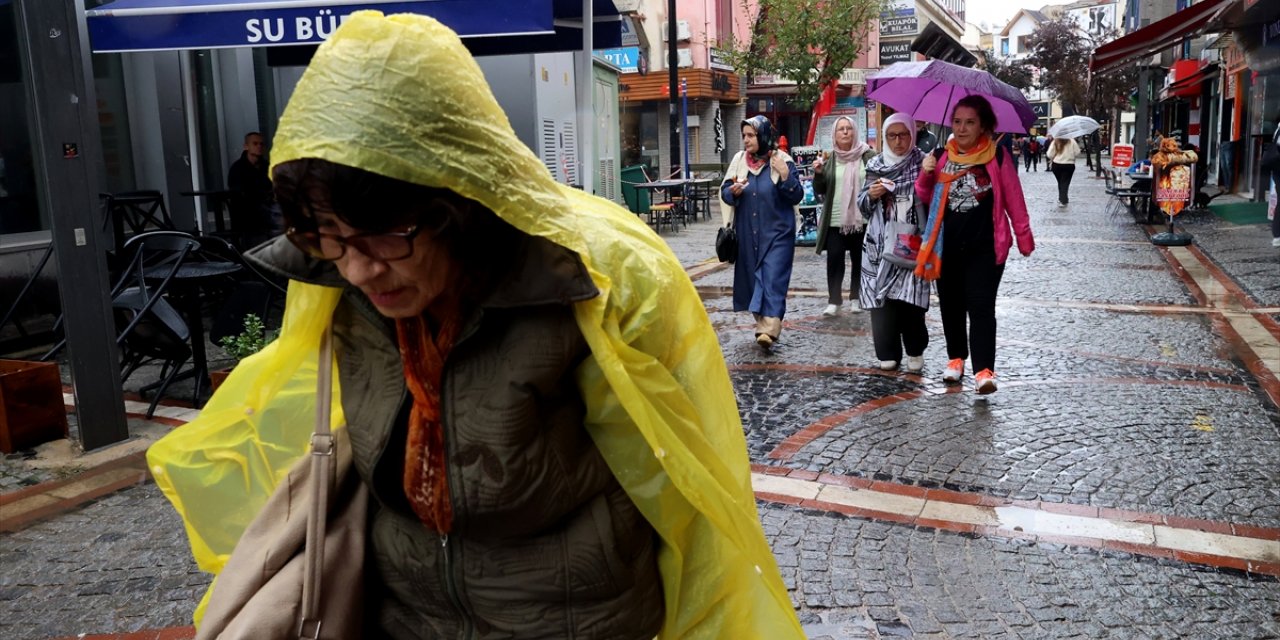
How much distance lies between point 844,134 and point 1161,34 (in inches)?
271

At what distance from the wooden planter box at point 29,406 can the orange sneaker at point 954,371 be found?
5.13 m

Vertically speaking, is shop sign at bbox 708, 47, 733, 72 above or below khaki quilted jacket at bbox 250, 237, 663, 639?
above

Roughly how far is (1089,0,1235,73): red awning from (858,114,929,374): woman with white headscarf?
764 centimetres

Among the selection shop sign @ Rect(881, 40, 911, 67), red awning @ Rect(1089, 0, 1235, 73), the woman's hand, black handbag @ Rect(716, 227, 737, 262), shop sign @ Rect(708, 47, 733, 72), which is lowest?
black handbag @ Rect(716, 227, 737, 262)

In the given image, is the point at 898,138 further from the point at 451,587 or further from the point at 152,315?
the point at 451,587

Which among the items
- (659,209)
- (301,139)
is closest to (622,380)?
(301,139)

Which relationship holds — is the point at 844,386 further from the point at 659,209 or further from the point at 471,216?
the point at 659,209

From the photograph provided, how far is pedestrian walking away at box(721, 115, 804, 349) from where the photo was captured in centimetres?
783

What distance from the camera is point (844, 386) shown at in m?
6.71

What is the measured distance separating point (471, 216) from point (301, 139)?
0.85 feet

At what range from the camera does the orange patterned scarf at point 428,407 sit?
1.63m

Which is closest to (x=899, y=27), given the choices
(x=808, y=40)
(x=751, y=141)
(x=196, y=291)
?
(x=808, y=40)

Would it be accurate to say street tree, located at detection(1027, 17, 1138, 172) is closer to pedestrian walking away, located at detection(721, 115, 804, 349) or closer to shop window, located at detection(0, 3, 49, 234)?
pedestrian walking away, located at detection(721, 115, 804, 349)

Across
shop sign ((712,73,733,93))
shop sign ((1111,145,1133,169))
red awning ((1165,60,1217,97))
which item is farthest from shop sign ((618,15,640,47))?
red awning ((1165,60,1217,97))
